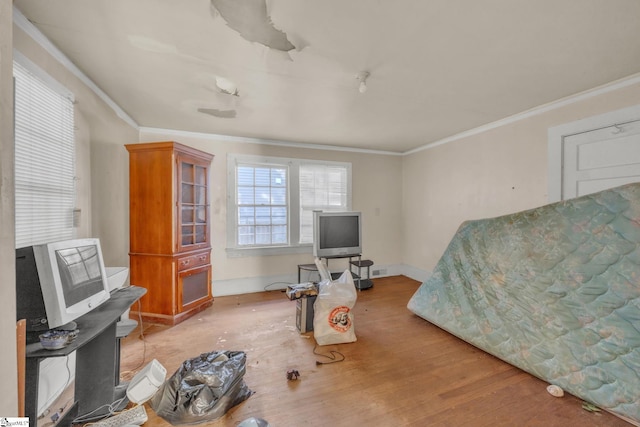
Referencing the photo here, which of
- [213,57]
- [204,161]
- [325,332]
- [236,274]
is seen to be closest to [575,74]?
[213,57]

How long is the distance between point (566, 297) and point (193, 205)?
3721 millimetres

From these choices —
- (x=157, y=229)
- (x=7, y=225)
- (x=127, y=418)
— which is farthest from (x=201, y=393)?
(x=157, y=229)

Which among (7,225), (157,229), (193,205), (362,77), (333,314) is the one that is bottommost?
(333,314)

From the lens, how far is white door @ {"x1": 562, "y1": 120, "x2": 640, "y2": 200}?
2072 millimetres

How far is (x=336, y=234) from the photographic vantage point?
12.7ft

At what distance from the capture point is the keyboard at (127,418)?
142 centimetres

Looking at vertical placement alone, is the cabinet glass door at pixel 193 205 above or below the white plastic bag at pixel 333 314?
above

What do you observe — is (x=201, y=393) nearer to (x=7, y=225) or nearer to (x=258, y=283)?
(x=7, y=225)

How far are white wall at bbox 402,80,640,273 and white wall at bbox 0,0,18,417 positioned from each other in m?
3.85

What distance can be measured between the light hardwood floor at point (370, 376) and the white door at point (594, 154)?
183 cm

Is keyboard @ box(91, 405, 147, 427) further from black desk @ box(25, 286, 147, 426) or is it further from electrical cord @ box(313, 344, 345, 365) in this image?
electrical cord @ box(313, 344, 345, 365)

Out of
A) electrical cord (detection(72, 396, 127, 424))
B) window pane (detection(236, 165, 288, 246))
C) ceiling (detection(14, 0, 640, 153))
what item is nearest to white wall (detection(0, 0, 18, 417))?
ceiling (detection(14, 0, 640, 153))

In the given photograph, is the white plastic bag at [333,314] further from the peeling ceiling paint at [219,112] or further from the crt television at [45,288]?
the peeling ceiling paint at [219,112]

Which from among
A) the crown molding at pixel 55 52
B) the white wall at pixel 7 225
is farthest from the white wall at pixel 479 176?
the crown molding at pixel 55 52
